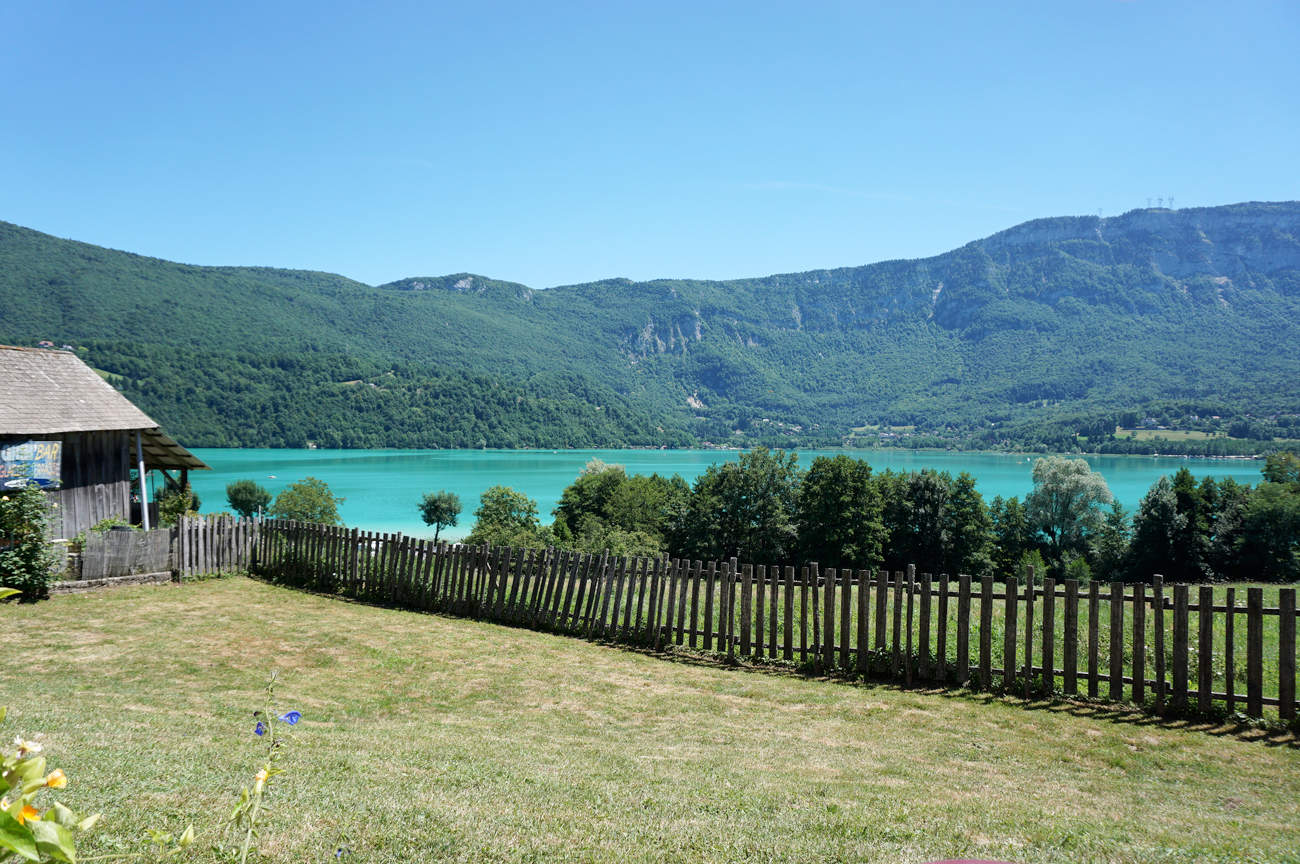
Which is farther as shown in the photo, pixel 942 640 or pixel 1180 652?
pixel 942 640

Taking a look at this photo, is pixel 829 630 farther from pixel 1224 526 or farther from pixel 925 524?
pixel 1224 526

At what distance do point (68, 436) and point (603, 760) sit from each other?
57.8 ft

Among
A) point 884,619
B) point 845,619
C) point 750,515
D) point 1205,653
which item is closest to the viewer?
point 1205,653

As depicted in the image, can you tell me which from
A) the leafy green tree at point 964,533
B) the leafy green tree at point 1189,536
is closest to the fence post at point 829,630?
the leafy green tree at point 964,533

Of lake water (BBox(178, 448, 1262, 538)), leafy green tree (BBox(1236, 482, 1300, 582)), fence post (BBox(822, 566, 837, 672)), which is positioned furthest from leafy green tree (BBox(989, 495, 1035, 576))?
fence post (BBox(822, 566, 837, 672))

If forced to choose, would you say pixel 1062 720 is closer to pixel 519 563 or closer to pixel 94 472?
pixel 519 563

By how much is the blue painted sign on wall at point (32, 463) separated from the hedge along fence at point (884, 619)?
600 cm

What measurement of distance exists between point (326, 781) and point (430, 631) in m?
8.04

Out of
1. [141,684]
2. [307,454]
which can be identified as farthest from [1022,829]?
[307,454]

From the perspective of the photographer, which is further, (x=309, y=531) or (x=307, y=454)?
(x=307, y=454)

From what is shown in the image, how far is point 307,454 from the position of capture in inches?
6649

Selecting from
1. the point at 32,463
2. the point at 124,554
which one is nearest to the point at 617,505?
the point at 124,554

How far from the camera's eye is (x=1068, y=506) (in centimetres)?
5697

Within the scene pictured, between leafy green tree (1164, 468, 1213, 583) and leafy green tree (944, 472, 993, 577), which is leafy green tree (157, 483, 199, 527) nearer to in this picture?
leafy green tree (944, 472, 993, 577)
